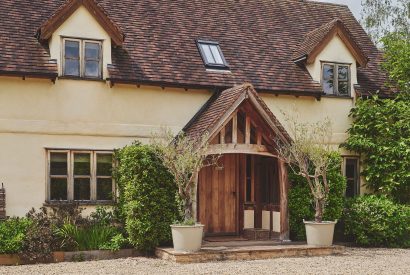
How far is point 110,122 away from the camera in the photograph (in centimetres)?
1766

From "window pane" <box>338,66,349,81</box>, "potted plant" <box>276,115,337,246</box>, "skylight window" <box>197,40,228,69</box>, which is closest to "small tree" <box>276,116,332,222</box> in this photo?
"potted plant" <box>276,115,337,246</box>

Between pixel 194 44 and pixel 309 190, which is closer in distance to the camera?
pixel 309 190

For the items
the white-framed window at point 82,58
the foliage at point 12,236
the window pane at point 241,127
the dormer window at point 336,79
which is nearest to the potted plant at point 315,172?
the window pane at point 241,127

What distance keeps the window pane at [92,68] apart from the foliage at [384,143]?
27.9 ft

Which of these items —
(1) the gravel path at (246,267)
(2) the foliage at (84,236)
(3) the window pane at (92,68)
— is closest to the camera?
(1) the gravel path at (246,267)

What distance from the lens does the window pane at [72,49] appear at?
17.4 m

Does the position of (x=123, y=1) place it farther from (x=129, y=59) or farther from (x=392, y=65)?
(x=392, y=65)

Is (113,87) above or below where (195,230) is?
above

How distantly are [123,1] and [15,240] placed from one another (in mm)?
9699

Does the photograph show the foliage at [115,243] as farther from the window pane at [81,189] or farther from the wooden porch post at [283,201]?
the wooden porch post at [283,201]

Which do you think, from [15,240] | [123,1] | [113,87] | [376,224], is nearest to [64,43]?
[113,87]

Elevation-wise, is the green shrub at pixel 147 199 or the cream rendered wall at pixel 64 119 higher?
the cream rendered wall at pixel 64 119

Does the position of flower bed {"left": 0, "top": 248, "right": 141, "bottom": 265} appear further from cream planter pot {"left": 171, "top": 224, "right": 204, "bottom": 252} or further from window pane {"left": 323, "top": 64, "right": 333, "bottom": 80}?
window pane {"left": 323, "top": 64, "right": 333, "bottom": 80}

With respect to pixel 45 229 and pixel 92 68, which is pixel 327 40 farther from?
pixel 45 229
